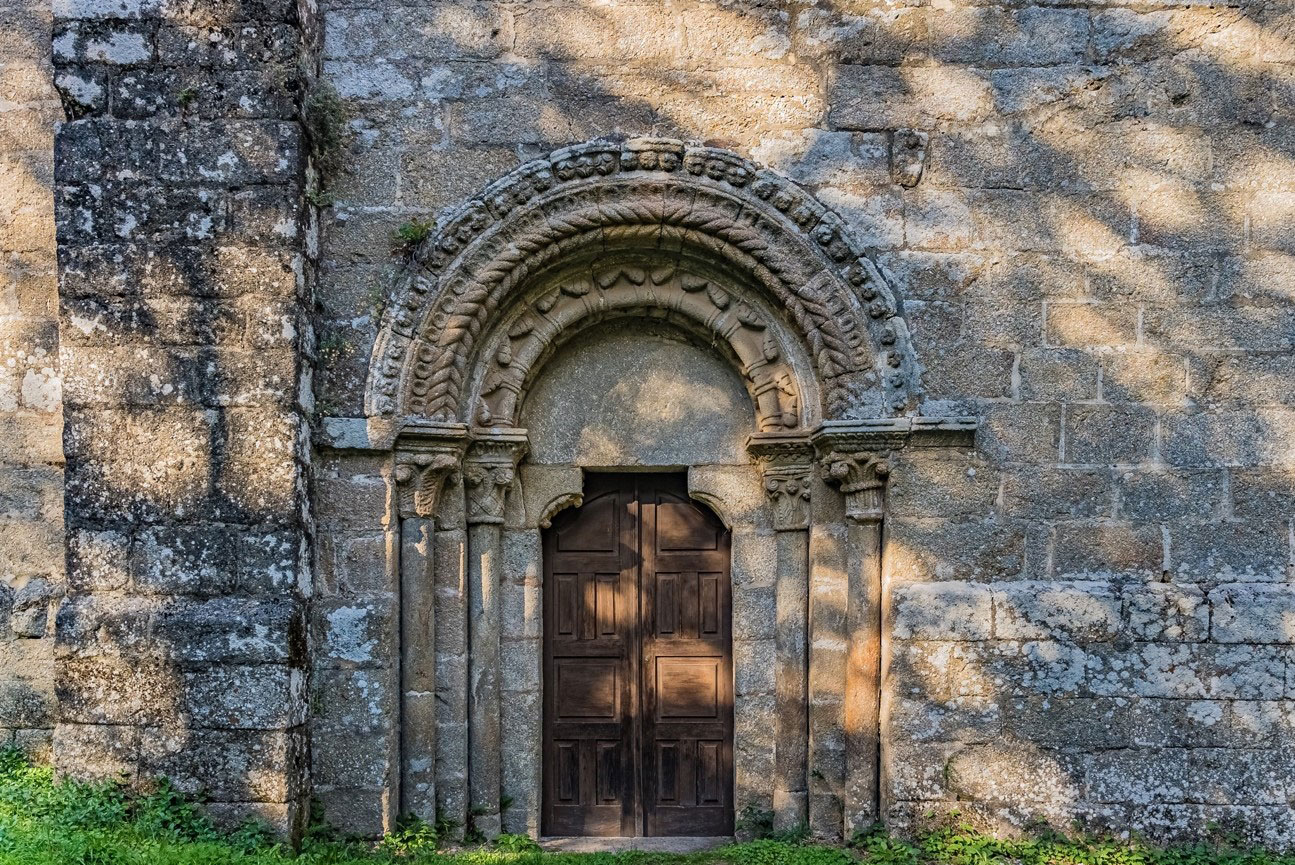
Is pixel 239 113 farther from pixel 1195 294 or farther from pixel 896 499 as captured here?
pixel 1195 294

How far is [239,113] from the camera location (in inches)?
164

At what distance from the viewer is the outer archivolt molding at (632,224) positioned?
4.39 m

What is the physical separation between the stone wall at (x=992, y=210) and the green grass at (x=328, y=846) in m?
0.24

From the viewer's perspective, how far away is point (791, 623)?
184 inches

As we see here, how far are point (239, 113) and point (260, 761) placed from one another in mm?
2701

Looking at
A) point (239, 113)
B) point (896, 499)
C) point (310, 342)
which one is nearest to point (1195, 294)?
point (896, 499)

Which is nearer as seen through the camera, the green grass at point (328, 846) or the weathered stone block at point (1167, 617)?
the green grass at point (328, 846)

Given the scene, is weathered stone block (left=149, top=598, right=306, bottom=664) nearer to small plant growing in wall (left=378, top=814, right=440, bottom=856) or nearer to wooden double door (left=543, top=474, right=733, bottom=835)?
small plant growing in wall (left=378, top=814, right=440, bottom=856)

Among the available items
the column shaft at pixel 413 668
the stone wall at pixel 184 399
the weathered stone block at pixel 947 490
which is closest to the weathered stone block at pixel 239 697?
the stone wall at pixel 184 399

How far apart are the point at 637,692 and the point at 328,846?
154 cm

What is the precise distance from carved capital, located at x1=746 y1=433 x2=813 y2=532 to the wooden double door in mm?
375

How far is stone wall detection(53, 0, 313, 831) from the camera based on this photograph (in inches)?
158

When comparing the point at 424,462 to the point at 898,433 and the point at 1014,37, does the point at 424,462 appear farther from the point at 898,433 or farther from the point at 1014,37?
the point at 1014,37

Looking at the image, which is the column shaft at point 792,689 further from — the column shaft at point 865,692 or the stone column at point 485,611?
the stone column at point 485,611
